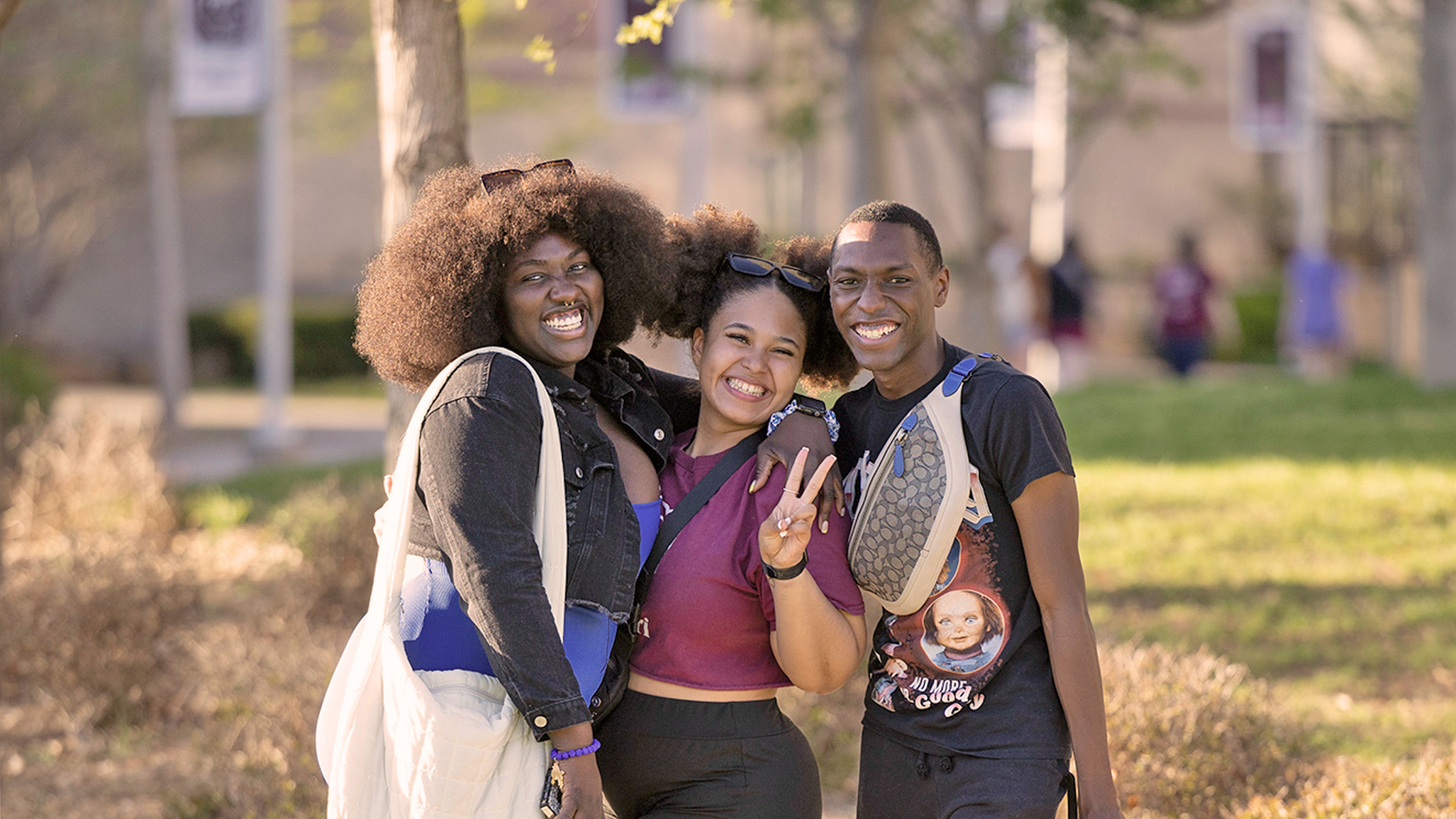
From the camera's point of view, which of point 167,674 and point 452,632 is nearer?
point 452,632

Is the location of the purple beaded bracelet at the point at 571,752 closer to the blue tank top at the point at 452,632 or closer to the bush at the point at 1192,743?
the blue tank top at the point at 452,632

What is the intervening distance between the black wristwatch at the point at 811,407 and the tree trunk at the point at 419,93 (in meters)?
1.75

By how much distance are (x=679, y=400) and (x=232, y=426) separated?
15.5m

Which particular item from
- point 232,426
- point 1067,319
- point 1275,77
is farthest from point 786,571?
point 1275,77

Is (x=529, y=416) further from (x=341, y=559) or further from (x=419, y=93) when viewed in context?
(x=341, y=559)

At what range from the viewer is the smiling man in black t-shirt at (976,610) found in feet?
8.80

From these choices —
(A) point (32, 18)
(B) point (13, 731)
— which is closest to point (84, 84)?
(A) point (32, 18)

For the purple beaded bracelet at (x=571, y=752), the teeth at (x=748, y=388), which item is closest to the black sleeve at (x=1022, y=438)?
the teeth at (x=748, y=388)

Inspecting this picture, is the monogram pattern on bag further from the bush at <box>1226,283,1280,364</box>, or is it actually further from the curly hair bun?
the bush at <box>1226,283,1280,364</box>

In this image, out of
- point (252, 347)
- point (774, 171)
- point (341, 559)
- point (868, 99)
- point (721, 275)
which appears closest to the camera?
point (721, 275)

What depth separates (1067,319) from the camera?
14.8 meters

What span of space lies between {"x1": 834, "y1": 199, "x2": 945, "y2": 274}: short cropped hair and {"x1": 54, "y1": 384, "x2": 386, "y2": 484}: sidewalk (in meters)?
8.07

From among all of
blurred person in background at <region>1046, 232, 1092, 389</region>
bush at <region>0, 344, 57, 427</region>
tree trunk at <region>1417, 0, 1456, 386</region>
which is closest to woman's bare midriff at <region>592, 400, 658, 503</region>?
bush at <region>0, 344, 57, 427</region>

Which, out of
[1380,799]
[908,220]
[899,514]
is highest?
[908,220]
